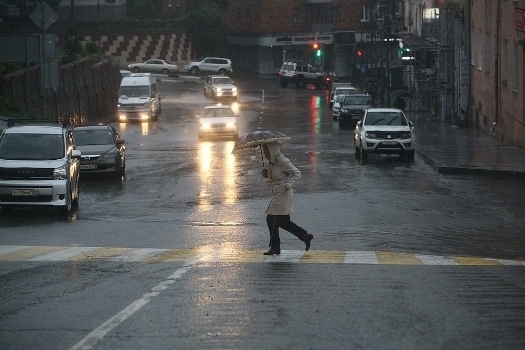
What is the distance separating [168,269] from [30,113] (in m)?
33.5

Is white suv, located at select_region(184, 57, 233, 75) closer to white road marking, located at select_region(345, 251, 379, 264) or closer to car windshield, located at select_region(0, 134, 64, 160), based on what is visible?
car windshield, located at select_region(0, 134, 64, 160)

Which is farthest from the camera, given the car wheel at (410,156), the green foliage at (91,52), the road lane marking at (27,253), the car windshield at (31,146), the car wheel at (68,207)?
the green foliage at (91,52)

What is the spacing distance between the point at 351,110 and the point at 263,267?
42.4 m

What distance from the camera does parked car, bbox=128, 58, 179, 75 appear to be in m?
95.6

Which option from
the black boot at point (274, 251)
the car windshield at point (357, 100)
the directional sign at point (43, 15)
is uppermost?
the directional sign at point (43, 15)

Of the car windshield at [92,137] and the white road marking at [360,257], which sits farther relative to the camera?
the car windshield at [92,137]

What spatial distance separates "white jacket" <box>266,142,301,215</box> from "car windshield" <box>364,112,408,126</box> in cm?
2336

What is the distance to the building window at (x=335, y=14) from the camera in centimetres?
10719

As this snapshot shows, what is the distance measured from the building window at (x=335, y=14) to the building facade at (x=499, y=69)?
183ft

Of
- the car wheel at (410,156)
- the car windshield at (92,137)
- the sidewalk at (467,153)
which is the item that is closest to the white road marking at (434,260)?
the sidewalk at (467,153)

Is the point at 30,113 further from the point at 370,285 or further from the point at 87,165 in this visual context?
the point at 370,285

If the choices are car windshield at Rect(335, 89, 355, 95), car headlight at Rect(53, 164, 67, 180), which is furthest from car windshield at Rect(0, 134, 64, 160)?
car windshield at Rect(335, 89, 355, 95)

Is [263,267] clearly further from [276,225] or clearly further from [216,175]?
[216,175]

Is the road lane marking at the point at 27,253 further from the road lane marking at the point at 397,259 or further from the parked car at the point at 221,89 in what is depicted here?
the parked car at the point at 221,89
